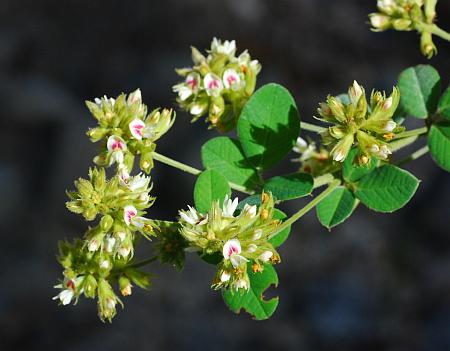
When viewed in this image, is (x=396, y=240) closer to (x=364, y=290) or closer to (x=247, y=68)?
(x=364, y=290)

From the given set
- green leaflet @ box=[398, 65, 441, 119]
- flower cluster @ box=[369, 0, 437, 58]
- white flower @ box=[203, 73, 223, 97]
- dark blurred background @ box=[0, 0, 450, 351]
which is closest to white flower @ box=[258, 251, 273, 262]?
white flower @ box=[203, 73, 223, 97]

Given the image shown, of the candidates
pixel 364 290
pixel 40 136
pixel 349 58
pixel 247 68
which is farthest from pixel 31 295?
pixel 247 68

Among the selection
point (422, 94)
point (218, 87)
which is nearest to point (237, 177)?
point (218, 87)

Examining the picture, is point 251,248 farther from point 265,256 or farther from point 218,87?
point 218,87

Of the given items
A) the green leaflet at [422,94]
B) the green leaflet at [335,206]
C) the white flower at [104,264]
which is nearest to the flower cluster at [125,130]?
the white flower at [104,264]

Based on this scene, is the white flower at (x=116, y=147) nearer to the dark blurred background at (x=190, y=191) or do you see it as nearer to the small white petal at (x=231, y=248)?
the small white petal at (x=231, y=248)

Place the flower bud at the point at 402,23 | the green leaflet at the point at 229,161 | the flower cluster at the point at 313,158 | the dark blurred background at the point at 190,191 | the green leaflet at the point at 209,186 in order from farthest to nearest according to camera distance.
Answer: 1. the dark blurred background at the point at 190,191
2. the flower bud at the point at 402,23
3. the flower cluster at the point at 313,158
4. the green leaflet at the point at 229,161
5. the green leaflet at the point at 209,186

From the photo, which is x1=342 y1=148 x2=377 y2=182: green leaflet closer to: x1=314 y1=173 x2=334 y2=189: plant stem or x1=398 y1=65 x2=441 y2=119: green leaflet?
x1=314 y1=173 x2=334 y2=189: plant stem
